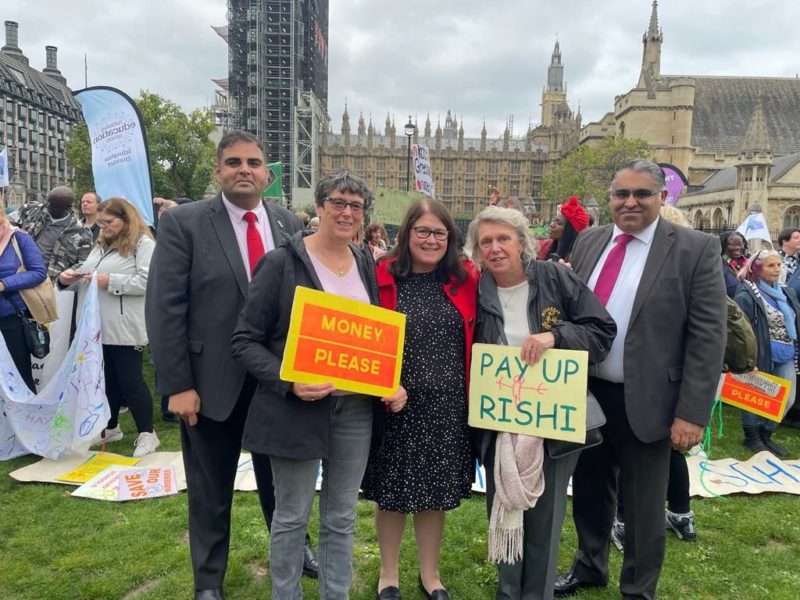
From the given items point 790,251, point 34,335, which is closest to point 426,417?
point 34,335

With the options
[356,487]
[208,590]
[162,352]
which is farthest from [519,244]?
[208,590]

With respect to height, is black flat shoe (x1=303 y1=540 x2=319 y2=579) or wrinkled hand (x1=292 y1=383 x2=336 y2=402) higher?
wrinkled hand (x1=292 y1=383 x2=336 y2=402)

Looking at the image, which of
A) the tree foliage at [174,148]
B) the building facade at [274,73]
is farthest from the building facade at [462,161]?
the tree foliage at [174,148]

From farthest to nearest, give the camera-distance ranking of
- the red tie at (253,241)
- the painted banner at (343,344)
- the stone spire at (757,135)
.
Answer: the stone spire at (757,135), the red tie at (253,241), the painted banner at (343,344)

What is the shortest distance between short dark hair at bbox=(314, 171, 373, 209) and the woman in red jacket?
11.3 inches

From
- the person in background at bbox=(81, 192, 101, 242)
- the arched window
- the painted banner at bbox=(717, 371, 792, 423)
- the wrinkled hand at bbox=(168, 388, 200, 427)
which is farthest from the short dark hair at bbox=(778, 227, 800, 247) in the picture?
the arched window

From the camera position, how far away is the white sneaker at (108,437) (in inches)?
194

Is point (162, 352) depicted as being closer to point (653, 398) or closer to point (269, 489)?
point (269, 489)

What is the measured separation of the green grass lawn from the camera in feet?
9.70

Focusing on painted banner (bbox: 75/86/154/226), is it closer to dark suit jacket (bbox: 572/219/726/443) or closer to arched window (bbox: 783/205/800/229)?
dark suit jacket (bbox: 572/219/726/443)

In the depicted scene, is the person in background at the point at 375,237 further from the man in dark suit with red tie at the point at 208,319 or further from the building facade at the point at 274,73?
the building facade at the point at 274,73

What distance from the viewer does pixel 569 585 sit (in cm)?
301

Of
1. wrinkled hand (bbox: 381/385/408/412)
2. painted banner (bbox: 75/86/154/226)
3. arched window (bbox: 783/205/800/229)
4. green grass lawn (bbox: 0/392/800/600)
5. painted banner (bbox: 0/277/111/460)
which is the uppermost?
arched window (bbox: 783/205/800/229)

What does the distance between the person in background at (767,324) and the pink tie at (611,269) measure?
3.26 meters
